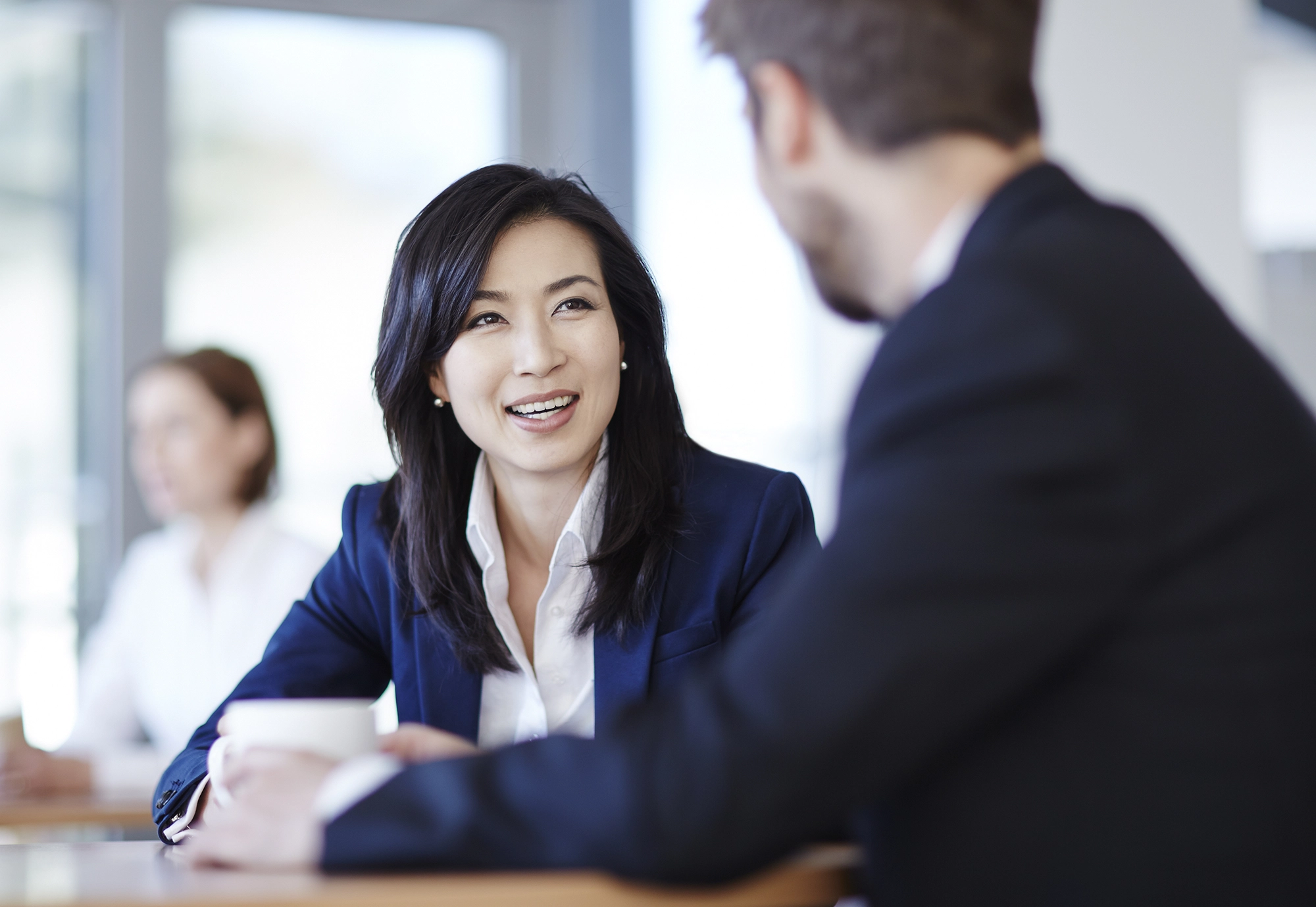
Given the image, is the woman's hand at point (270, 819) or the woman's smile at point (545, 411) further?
the woman's smile at point (545, 411)

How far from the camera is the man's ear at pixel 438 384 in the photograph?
74.4 inches

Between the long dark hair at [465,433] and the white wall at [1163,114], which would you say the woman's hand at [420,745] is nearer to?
the long dark hair at [465,433]

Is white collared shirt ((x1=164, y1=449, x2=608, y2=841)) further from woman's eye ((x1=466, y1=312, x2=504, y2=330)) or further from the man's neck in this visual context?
the man's neck

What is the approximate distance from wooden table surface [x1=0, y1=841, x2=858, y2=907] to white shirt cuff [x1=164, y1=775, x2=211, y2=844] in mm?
492

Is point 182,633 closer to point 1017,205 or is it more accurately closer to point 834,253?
point 834,253

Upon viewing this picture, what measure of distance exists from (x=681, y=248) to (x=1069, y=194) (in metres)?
3.37

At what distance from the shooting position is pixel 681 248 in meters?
4.33

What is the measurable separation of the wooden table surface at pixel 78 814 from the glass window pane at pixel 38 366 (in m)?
1.93

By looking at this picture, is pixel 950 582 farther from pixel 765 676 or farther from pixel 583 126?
pixel 583 126

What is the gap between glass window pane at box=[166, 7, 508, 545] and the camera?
4039 millimetres

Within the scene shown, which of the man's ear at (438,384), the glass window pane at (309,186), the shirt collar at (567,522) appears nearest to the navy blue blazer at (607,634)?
the shirt collar at (567,522)

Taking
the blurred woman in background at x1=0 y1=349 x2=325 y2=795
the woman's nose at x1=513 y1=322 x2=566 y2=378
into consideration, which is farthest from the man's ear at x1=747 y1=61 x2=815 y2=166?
the blurred woman in background at x1=0 y1=349 x2=325 y2=795

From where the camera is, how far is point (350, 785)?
995 millimetres

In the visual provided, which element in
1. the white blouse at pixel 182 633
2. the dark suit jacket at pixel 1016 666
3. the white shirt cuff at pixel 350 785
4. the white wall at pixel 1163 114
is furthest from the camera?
the white wall at pixel 1163 114
